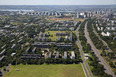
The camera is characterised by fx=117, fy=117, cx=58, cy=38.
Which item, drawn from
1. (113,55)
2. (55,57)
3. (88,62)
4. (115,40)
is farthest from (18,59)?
(115,40)

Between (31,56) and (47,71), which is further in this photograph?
(31,56)

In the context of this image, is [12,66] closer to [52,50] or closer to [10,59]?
[10,59]

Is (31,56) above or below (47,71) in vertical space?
above

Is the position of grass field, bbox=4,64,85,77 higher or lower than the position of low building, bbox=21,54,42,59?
lower

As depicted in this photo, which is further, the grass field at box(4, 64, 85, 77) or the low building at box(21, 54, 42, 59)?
the low building at box(21, 54, 42, 59)

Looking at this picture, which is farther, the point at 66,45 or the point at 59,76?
the point at 66,45

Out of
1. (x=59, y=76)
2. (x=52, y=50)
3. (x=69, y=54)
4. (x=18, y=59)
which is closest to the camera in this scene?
(x=59, y=76)

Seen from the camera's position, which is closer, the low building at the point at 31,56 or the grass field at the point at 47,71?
the grass field at the point at 47,71

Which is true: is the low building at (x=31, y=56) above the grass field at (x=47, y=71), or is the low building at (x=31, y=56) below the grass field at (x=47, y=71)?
above
